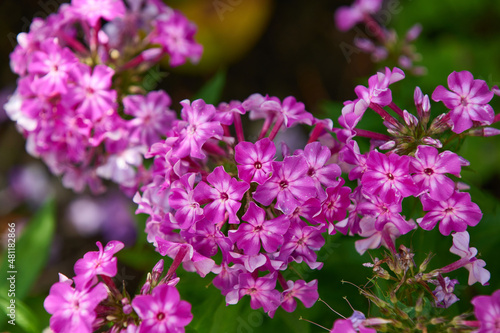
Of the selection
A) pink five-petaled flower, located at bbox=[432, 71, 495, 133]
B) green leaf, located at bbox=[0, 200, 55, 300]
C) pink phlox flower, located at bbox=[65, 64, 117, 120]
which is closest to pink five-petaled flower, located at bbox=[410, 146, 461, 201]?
pink five-petaled flower, located at bbox=[432, 71, 495, 133]

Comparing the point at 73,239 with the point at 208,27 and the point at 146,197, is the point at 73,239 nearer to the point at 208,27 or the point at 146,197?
the point at 208,27

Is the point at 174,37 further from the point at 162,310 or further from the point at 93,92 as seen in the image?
the point at 162,310

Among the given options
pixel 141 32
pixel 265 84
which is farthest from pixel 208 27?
pixel 141 32

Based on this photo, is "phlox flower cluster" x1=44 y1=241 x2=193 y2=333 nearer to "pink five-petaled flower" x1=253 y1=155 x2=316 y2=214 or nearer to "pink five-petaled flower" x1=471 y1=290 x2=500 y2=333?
"pink five-petaled flower" x1=253 y1=155 x2=316 y2=214

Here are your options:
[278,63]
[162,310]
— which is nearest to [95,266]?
[162,310]

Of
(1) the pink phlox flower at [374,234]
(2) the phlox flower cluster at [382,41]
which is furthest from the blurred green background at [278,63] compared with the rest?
(1) the pink phlox flower at [374,234]

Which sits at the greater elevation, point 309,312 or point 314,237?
point 314,237
